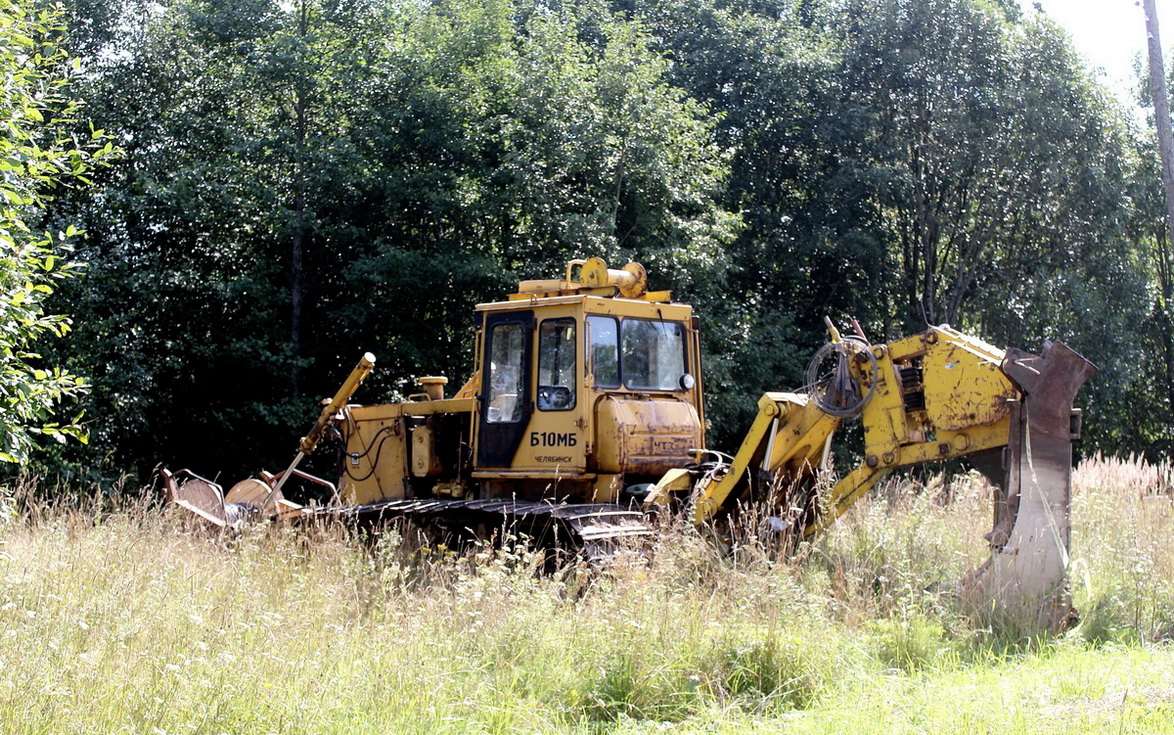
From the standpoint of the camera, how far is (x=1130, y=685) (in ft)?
18.9

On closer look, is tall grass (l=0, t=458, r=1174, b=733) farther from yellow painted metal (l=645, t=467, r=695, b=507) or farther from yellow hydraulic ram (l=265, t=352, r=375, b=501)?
yellow hydraulic ram (l=265, t=352, r=375, b=501)

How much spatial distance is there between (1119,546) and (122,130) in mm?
17377

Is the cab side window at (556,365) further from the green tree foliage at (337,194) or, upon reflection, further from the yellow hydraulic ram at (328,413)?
the green tree foliage at (337,194)

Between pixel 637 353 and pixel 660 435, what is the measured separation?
29.8 inches

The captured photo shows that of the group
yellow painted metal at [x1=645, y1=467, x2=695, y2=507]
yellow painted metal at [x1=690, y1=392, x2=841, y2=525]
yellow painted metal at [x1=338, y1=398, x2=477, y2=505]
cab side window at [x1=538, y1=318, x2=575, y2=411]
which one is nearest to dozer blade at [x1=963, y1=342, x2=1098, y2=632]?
yellow painted metal at [x1=690, y1=392, x2=841, y2=525]

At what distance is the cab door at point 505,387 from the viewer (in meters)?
10.2

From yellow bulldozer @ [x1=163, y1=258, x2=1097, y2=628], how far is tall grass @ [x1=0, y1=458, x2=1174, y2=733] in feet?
1.85

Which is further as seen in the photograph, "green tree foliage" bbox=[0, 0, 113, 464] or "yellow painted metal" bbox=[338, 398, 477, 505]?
"yellow painted metal" bbox=[338, 398, 477, 505]

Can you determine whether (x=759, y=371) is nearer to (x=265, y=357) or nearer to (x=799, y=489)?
(x=265, y=357)

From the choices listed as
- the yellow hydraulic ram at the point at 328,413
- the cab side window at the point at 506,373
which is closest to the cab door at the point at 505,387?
the cab side window at the point at 506,373

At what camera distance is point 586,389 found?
9.79 metres

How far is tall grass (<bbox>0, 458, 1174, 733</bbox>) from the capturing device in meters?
5.09

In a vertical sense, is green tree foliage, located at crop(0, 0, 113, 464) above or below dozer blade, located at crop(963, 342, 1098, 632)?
above

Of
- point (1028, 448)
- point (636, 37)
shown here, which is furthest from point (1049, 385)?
point (636, 37)
